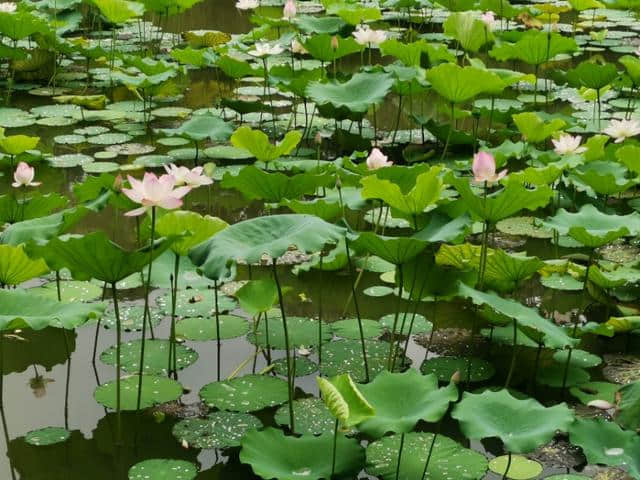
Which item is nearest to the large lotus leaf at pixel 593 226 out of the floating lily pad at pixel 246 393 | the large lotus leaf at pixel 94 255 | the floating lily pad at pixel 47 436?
the floating lily pad at pixel 246 393

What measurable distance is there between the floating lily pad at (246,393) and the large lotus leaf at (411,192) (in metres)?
0.50

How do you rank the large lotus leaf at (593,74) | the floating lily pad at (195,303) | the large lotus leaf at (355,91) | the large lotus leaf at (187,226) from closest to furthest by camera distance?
the large lotus leaf at (187,226)
the floating lily pad at (195,303)
the large lotus leaf at (355,91)
the large lotus leaf at (593,74)

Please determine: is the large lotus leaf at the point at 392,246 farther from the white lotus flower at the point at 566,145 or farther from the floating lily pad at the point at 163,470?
the white lotus flower at the point at 566,145

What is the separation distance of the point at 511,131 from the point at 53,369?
7.63 ft

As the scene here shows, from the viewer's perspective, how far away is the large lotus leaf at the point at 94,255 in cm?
187

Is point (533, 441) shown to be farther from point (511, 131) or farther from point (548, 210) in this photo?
point (511, 131)

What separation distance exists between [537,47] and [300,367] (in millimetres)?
2619

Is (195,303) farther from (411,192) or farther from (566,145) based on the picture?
(566,145)

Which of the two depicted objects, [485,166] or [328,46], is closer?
[485,166]

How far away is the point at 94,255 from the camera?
190cm

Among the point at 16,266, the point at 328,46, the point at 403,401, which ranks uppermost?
the point at 328,46

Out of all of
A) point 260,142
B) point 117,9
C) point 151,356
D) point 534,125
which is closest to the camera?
point 151,356

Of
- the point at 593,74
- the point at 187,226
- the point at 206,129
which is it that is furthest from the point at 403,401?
the point at 593,74

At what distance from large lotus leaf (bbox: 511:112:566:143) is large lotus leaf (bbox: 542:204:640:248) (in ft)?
3.24
